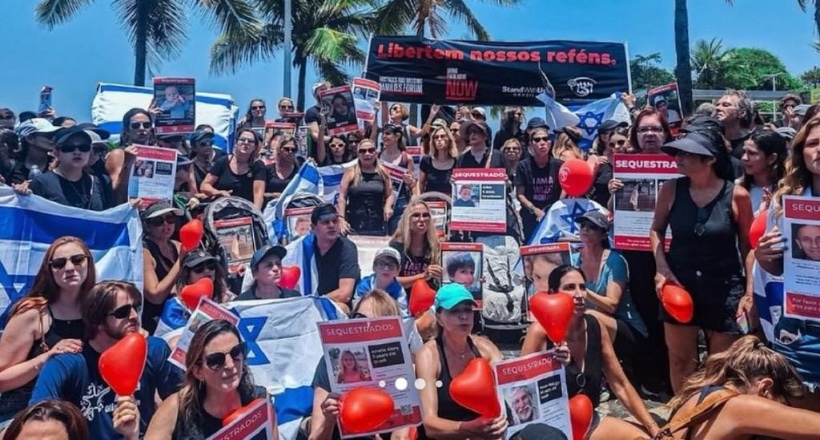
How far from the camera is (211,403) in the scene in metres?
3.76

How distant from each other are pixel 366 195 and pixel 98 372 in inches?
174

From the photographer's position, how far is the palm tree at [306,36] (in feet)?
91.0

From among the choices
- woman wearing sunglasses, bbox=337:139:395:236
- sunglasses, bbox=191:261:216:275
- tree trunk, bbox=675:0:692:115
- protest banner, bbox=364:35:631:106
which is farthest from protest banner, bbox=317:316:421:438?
tree trunk, bbox=675:0:692:115

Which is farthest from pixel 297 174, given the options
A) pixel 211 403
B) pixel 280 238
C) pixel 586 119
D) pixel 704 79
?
pixel 704 79

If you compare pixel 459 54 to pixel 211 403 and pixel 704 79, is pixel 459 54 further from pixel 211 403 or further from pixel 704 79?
pixel 704 79

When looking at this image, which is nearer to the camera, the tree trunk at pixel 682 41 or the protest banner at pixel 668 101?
the protest banner at pixel 668 101

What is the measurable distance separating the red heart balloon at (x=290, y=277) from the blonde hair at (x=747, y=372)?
142 inches

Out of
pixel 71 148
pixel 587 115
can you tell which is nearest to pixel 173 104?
pixel 71 148

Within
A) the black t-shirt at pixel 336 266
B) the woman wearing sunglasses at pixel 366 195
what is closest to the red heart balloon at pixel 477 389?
the black t-shirt at pixel 336 266

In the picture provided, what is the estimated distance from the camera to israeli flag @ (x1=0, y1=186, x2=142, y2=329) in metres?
5.51

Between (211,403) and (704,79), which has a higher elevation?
(704,79)

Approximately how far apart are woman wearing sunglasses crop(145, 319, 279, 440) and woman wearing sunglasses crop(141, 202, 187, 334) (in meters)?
1.86

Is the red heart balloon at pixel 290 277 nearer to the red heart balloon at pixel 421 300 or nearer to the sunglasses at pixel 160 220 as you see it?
the sunglasses at pixel 160 220

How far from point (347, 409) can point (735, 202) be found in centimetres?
259
